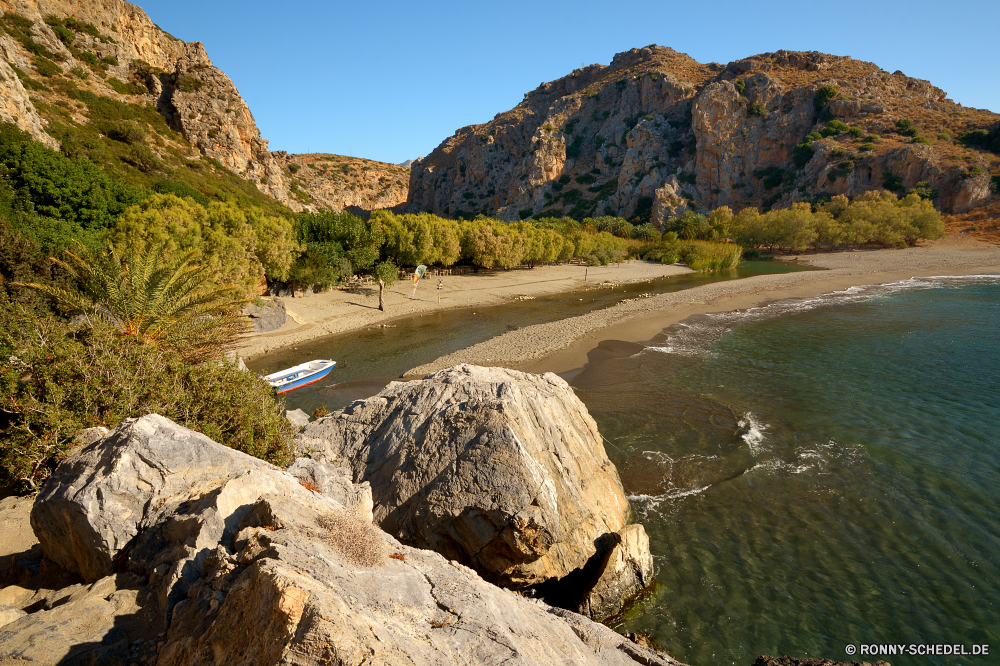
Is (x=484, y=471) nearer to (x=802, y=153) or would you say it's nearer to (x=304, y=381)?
(x=304, y=381)

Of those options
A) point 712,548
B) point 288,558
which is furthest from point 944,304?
point 288,558

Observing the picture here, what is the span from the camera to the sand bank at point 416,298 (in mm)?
26867

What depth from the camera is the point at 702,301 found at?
1446 inches

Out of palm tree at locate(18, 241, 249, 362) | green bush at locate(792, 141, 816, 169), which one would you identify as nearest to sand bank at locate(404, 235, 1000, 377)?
palm tree at locate(18, 241, 249, 362)

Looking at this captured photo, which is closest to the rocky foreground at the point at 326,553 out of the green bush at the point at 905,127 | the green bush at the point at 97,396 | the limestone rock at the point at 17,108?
the green bush at the point at 97,396

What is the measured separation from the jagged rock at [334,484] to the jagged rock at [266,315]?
69.4 ft

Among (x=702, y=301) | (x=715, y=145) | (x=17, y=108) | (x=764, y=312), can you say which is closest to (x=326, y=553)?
(x=764, y=312)

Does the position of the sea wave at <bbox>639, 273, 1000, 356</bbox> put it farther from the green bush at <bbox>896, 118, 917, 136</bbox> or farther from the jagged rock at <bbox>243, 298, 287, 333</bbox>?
the green bush at <bbox>896, 118, 917, 136</bbox>

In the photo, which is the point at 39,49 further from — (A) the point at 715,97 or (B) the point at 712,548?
(A) the point at 715,97

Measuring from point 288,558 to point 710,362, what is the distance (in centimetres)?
2070

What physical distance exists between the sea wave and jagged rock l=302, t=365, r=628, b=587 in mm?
14901

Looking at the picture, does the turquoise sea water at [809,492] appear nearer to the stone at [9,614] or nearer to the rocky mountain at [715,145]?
the stone at [9,614]

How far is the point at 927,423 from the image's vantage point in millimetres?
14766

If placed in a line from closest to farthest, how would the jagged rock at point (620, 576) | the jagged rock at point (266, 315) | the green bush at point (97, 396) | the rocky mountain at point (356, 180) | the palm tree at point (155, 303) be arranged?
1. the green bush at point (97, 396)
2. the jagged rock at point (620, 576)
3. the palm tree at point (155, 303)
4. the jagged rock at point (266, 315)
5. the rocky mountain at point (356, 180)
